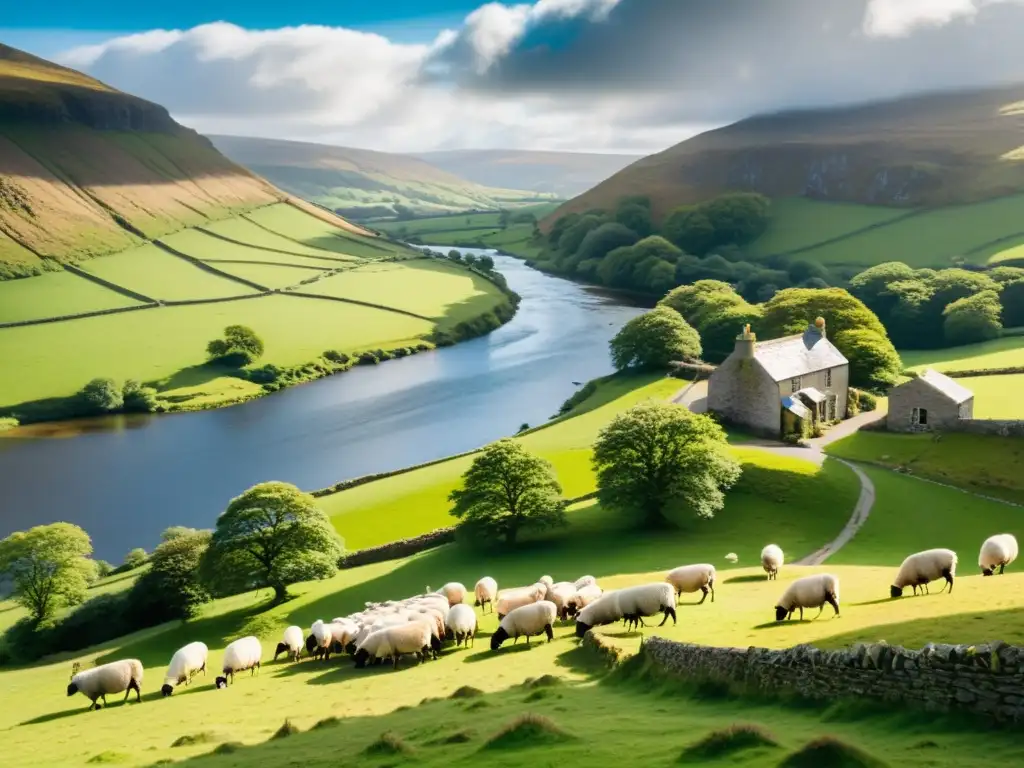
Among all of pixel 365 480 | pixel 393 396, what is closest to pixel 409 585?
pixel 365 480

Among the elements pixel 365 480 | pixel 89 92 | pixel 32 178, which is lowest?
pixel 365 480

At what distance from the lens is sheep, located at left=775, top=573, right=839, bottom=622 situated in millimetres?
21438

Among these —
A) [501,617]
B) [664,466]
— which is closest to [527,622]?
[501,617]

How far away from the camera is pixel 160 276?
132 metres

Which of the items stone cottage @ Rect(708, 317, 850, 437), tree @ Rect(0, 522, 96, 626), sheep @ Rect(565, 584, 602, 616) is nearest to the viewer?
sheep @ Rect(565, 584, 602, 616)

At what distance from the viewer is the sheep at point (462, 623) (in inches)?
1057

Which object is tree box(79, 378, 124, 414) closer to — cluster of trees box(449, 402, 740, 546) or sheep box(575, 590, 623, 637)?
cluster of trees box(449, 402, 740, 546)

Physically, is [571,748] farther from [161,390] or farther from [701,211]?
[701,211]

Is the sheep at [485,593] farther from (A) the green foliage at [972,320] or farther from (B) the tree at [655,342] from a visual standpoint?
(A) the green foliage at [972,320]

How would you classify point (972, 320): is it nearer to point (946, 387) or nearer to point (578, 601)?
point (946, 387)

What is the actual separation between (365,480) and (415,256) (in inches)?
4708

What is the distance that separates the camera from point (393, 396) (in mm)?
93312

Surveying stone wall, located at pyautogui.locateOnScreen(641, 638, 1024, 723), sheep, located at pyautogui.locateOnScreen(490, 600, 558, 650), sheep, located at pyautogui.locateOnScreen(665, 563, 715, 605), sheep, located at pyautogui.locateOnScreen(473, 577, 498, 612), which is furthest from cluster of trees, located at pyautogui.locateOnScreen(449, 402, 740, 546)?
stone wall, located at pyautogui.locateOnScreen(641, 638, 1024, 723)

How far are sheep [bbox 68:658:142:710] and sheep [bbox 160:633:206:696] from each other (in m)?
1.10
